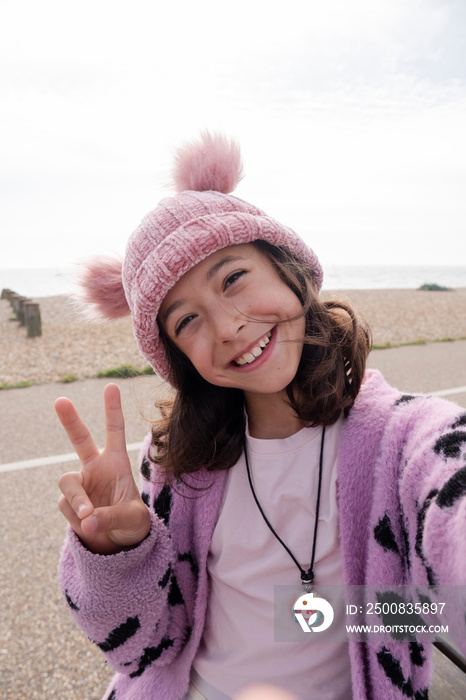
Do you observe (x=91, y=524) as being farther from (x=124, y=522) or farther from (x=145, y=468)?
(x=145, y=468)

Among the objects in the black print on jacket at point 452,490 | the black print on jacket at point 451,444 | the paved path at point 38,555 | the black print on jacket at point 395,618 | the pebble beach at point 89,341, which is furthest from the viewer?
the pebble beach at point 89,341

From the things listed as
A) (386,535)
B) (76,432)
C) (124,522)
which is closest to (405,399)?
(386,535)

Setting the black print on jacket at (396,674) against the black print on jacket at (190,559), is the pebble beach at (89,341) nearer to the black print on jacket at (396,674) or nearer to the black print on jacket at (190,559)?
the black print on jacket at (190,559)

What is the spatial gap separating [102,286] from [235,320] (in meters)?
0.60

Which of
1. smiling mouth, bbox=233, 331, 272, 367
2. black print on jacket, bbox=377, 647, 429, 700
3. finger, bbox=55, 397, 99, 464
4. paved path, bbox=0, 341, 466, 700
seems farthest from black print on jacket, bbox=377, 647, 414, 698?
paved path, bbox=0, 341, 466, 700

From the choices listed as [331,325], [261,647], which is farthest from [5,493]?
[331,325]

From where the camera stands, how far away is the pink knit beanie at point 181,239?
1435 millimetres

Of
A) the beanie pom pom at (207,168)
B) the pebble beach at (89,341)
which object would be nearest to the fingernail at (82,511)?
the beanie pom pom at (207,168)

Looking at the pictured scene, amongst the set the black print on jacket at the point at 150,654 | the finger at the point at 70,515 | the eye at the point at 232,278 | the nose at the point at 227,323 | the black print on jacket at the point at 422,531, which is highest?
the eye at the point at 232,278

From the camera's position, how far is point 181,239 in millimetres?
1429

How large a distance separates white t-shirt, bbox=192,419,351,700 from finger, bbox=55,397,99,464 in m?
0.45

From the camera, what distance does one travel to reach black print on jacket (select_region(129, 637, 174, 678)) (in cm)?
155

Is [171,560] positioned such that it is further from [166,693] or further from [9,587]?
[9,587]

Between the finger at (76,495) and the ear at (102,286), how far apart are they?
620 mm
